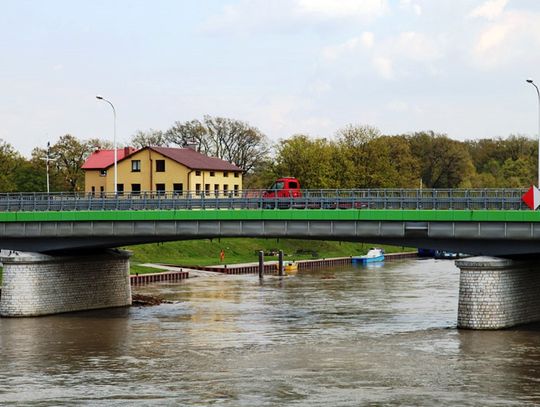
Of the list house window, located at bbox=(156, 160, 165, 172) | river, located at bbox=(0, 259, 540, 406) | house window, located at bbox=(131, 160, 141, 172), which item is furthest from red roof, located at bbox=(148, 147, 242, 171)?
river, located at bbox=(0, 259, 540, 406)

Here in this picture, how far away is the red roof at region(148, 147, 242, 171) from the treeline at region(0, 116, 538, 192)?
39111mm

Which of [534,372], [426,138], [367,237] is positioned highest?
[426,138]

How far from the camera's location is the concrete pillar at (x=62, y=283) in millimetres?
75062

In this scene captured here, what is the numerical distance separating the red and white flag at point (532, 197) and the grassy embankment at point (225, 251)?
170 ft

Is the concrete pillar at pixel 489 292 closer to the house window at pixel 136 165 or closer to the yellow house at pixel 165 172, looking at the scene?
the yellow house at pixel 165 172

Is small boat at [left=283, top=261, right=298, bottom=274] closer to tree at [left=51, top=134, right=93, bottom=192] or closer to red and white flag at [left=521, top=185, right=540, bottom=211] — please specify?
tree at [left=51, top=134, right=93, bottom=192]

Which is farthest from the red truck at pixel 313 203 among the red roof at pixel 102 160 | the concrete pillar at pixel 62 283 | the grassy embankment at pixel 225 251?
the grassy embankment at pixel 225 251

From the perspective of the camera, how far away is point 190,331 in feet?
220

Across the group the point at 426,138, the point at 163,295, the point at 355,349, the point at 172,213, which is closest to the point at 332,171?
the point at 426,138

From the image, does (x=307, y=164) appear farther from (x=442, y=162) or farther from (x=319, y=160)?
(x=442, y=162)

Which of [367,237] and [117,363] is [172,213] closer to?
→ [367,237]

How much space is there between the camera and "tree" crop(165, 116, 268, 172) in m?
171

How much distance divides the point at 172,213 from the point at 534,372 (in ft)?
96.8

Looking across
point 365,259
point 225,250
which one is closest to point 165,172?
point 225,250
